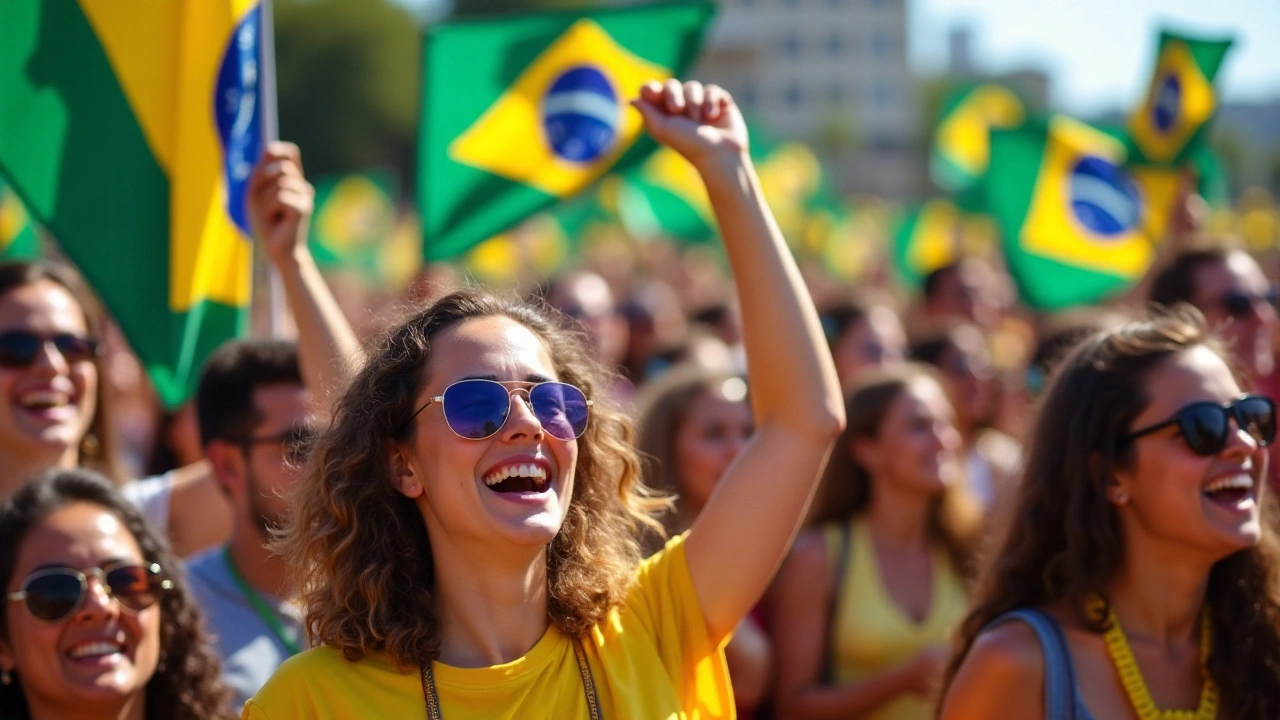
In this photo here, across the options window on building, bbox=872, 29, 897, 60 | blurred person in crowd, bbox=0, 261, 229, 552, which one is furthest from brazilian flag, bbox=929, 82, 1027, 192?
window on building, bbox=872, 29, 897, 60

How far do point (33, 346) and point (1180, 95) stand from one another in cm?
581

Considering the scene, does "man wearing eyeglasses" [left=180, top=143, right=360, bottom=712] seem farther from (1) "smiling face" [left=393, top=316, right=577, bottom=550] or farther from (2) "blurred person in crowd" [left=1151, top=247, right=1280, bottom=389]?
(2) "blurred person in crowd" [left=1151, top=247, right=1280, bottom=389]

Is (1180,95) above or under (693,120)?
under

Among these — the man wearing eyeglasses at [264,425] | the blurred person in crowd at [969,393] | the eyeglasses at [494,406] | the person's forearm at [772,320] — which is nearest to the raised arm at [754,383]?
the person's forearm at [772,320]

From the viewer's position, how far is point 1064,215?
8797 millimetres

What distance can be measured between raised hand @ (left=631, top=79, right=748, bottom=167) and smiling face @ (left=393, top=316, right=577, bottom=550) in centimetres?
49

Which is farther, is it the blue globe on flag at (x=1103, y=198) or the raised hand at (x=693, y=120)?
the blue globe on flag at (x=1103, y=198)

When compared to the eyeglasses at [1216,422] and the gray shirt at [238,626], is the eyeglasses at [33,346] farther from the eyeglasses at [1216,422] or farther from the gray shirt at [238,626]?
the eyeglasses at [1216,422]

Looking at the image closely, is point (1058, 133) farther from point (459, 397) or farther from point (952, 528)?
point (459, 397)

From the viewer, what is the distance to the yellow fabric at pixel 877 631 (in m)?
4.53

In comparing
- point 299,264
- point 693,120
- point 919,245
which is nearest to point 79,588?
point 299,264

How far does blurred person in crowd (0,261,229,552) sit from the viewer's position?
13.4ft

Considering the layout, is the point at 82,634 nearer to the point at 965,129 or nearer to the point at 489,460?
the point at 489,460

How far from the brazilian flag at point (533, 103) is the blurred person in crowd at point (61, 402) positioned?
1.35 meters
